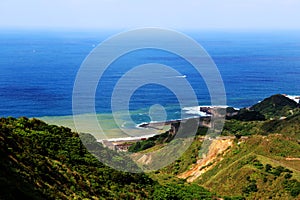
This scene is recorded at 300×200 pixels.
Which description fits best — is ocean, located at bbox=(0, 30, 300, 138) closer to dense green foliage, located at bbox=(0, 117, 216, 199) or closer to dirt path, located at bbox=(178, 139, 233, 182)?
dirt path, located at bbox=(178, 139, 233, 182)

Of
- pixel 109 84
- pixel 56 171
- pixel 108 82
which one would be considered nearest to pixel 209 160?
pixel 56 171

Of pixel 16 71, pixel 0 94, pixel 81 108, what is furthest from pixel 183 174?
pixel 16 71

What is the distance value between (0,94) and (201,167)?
65.1 m

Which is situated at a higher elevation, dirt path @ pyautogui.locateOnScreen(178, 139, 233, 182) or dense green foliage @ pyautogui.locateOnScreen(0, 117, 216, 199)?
dense green foliage @ pyautogui.locateOnScreen(0, 117, 216, 199)

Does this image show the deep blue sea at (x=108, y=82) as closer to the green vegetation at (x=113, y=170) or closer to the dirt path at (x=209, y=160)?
→ the dirt path at (x=209, y=160)

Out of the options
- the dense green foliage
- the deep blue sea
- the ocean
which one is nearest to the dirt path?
the dense green foliage

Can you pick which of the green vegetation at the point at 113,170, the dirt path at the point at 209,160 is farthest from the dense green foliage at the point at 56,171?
the dirt path at the point at 209,160

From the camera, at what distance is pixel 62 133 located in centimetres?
2342

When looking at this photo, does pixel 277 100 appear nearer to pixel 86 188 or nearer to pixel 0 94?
pixel 0 94

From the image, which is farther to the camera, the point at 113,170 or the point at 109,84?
the point at 109,84

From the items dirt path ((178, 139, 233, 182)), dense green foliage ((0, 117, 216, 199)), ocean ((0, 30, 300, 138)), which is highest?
ocean ((0, 30, 300, 138))

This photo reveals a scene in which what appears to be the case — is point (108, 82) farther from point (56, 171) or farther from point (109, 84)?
point (56, 171)

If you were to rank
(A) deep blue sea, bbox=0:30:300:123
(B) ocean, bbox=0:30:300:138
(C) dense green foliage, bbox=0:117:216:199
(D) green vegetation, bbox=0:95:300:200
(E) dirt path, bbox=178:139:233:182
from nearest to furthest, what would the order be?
(C) dense green foliage, bbox=0:117:216:199 → (D) green vegetation, bbox=0:95:300:200 → (E) dirt path, bbox=178:139:233:182 → (B) ocean, bbox=0:30:300:138 → (A) deep blue sea, bbox=0:30:300:123

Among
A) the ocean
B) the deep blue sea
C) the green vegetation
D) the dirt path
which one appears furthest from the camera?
the deep blue sea
